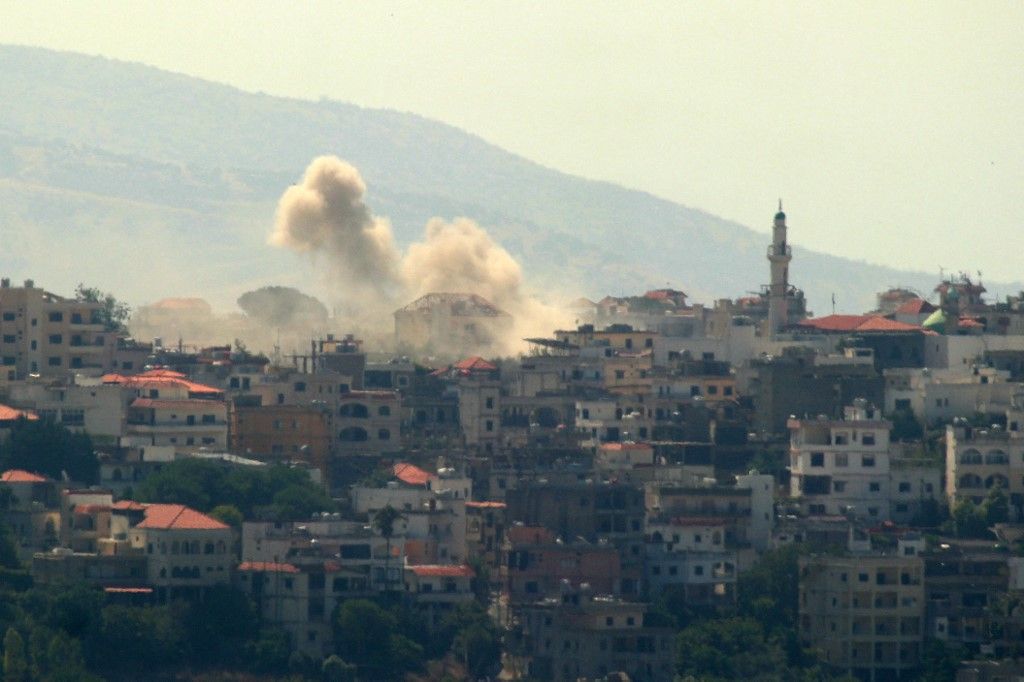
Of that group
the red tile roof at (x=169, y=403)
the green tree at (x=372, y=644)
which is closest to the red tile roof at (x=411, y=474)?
the red tile roof at (x=169, y=403)

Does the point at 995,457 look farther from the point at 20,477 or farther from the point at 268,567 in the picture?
the point at 20,477

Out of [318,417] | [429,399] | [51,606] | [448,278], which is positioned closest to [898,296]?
[448,278]

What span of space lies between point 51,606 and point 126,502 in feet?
30.8

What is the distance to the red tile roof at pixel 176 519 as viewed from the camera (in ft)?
308

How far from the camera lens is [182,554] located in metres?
93.5

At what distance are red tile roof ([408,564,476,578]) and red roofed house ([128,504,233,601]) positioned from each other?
213 inches

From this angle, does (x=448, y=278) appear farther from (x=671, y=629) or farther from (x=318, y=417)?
(x=671, y=629)

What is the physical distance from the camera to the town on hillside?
91.9m

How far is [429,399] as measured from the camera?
12119 centimetres

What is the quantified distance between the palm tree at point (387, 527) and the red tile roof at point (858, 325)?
37.6 m

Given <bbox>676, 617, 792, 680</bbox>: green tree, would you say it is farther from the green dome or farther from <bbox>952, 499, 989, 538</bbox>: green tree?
the green dome

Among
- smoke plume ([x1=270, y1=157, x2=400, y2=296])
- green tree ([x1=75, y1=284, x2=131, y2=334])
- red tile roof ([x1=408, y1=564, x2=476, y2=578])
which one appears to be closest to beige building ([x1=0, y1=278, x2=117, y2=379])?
green tree ([x1=75, y1=284, x2=131, y2=334])

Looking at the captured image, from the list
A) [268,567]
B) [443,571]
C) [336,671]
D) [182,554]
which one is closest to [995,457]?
[443,571]

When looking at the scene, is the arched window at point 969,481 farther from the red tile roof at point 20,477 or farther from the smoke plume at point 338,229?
the smoke plume at point 338,229
